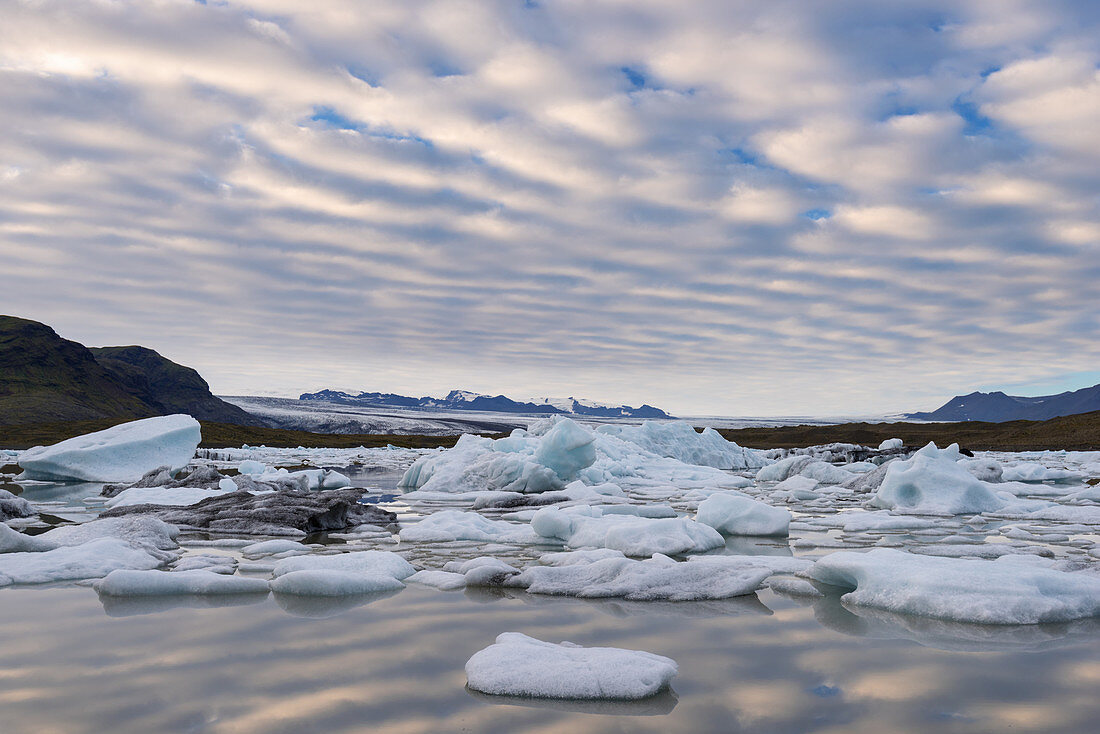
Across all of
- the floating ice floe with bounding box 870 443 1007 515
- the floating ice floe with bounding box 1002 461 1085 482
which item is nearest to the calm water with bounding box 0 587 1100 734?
the floating ice floe with bounding box 870 443 1007 515

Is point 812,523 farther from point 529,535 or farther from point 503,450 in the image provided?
point 503,450

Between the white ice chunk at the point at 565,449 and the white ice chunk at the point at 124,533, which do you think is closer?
the white ice chunk at the point at 124,533

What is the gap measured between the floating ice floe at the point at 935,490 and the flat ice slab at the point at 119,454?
17617mm

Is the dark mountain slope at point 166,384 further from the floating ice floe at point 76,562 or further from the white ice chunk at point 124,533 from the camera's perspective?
the floating ice floe at point 76,562

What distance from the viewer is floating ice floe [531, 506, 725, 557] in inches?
259

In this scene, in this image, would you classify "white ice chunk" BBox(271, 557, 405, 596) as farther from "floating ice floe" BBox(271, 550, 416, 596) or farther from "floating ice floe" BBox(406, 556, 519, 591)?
"floating ice floe" BBox(406, 556, 519, 591)

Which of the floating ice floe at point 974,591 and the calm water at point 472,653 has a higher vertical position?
the floating ice floe at point 974,591

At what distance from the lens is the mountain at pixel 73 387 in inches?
2911

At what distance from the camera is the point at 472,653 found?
3371mm

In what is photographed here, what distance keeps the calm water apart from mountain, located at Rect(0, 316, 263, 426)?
256 feet

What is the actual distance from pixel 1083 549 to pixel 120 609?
8005 mm

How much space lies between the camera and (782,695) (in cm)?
278

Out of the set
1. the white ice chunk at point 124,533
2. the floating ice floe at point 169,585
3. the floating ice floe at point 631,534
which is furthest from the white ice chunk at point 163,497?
the floating ice floe at point 169,585

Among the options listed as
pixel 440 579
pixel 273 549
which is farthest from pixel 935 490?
pixel 273 549
